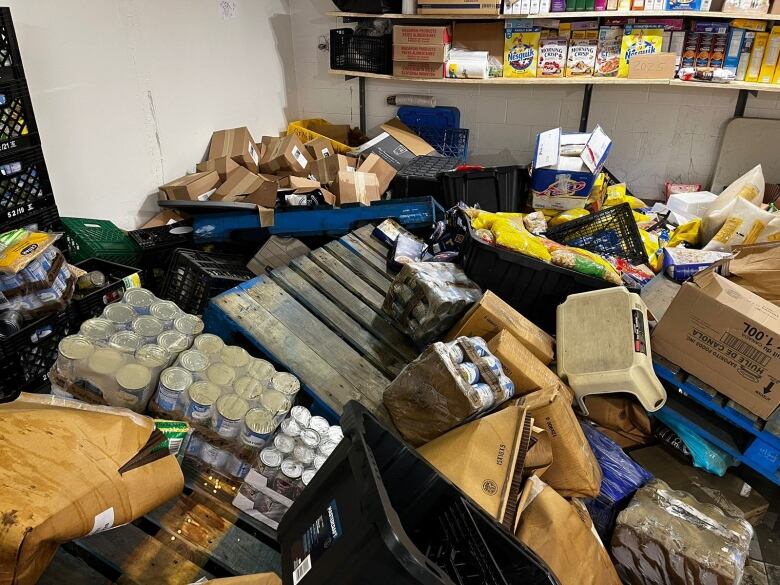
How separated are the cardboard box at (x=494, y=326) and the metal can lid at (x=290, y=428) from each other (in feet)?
2.74

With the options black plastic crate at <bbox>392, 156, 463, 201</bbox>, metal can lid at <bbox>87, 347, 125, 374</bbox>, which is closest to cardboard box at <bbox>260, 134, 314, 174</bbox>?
black plastic crate at <bbox>392, 156, 463, 201</bbox>

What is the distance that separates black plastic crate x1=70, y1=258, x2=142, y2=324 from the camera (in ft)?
7.51

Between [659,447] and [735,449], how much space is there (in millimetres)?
306

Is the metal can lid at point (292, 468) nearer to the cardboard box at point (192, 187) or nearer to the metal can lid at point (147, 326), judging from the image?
the metal can lid at point (147, 326)

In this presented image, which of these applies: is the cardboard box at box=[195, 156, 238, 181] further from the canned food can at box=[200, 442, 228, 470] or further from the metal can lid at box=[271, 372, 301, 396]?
the canned food can at box=[200, 442, 228, 470]

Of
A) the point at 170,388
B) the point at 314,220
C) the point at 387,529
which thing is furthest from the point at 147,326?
the point at 314,220

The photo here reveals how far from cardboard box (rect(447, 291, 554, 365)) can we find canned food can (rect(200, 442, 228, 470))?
1.06 meters

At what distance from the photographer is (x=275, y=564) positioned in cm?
154

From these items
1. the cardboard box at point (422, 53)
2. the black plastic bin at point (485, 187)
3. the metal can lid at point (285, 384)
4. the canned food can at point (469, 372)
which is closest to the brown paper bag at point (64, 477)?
the metal can lid at point (285, 384)

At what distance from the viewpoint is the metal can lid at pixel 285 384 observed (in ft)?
6.20

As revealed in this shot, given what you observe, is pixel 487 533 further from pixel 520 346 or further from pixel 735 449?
pixel 735 449

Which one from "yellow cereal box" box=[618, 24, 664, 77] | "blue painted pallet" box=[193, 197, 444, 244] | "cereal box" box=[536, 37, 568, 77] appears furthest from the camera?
"cereal box" box=[536, 37, 568, 77]

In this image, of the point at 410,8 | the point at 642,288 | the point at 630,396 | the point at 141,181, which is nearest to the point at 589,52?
the point at 410,8

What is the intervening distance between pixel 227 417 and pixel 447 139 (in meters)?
3.44
